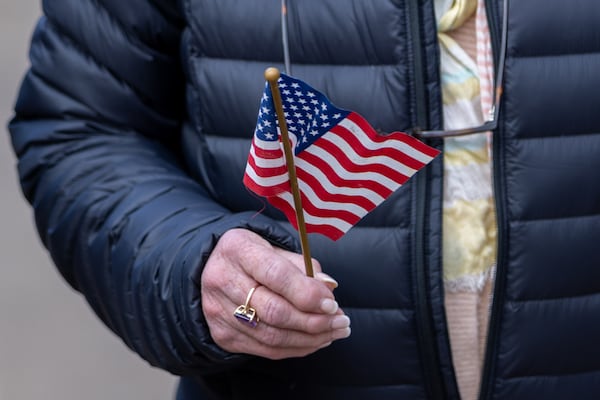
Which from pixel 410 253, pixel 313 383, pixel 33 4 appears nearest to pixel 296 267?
pixel 410 253

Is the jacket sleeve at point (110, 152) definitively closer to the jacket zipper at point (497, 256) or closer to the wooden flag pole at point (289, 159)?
the wooden flag pole at point (289, 159)

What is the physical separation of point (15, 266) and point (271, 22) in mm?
3677

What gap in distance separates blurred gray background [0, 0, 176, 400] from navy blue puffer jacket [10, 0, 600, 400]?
8.31ft

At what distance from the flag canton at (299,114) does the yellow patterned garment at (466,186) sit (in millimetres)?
366

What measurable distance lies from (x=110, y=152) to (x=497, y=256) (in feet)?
2.39

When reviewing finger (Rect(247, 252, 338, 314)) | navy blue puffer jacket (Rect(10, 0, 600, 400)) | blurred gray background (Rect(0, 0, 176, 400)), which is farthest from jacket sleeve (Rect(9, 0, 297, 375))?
blurred gray background (Rect(0, 0, 176, 400))

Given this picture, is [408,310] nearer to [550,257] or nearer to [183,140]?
[550,257]

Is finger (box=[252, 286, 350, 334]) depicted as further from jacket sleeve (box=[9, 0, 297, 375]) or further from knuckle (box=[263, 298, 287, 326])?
jacket sleeve (box=[9, 0, 297, 375])

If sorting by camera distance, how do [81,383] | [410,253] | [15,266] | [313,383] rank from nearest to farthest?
[410,253]
[313,383]
[81,383]
[15,266]

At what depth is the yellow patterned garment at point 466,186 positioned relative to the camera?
1.93 m

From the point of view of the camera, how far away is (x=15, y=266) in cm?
540

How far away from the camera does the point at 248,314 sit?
1.70m

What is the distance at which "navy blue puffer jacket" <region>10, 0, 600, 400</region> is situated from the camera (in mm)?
1896

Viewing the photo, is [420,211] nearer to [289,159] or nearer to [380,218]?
[380,218]
